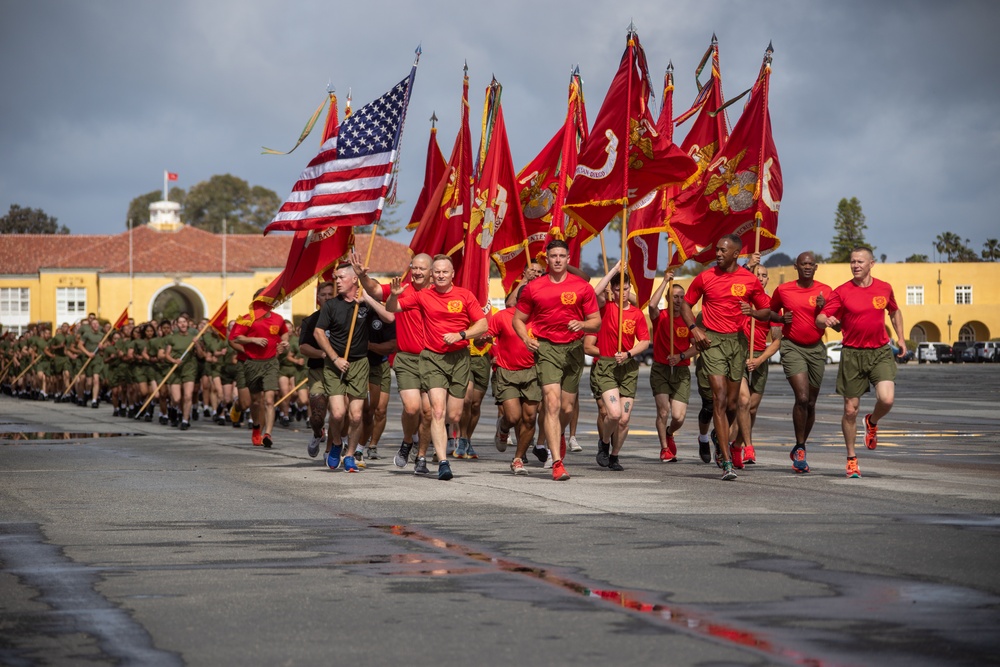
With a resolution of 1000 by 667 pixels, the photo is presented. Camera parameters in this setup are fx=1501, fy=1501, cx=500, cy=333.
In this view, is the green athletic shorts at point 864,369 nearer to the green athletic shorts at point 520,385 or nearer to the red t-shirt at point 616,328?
the red t-shirt at point 616,328

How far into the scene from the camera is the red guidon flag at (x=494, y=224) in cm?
1736

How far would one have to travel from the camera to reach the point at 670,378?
1531 centimetres

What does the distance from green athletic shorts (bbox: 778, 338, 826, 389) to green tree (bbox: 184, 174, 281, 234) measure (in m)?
104

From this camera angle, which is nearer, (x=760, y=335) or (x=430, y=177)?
(x=760, y=335)

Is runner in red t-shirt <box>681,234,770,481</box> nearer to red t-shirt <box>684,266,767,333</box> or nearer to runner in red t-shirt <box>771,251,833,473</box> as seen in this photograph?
Answer: red t-shirt <box>684,266,767,333</box>

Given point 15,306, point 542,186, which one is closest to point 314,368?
point 542,186

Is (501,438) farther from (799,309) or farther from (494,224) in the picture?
(799,309)

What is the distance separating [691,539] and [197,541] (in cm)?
281

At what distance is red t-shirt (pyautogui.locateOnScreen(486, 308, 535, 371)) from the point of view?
45.4 ft

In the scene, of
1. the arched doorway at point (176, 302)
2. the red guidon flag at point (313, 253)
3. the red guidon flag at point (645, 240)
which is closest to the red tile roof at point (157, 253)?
the arched doorway at point (176, 302)

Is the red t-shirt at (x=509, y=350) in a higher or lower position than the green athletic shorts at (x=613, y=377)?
higher

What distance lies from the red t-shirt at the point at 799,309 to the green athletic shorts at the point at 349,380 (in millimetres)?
3818

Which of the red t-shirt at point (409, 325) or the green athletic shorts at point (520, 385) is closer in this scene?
the red t-shirt at point (409, 325)

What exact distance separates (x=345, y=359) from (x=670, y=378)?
3497mm
